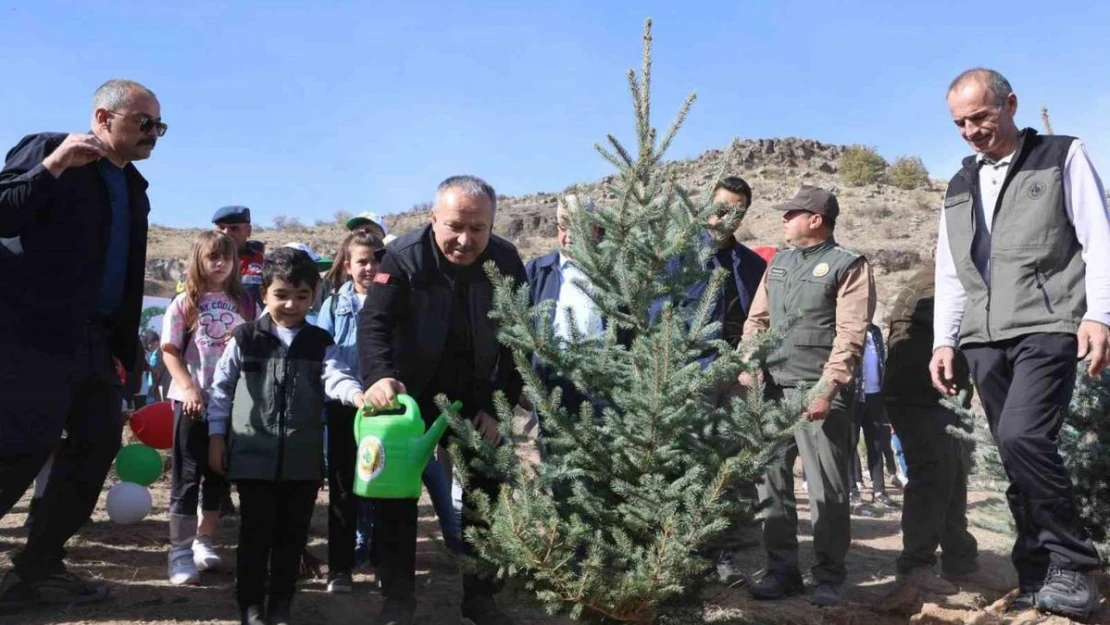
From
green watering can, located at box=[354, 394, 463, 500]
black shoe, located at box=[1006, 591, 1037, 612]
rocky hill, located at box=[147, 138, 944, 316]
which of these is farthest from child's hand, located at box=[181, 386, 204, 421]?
rocky hill, located at box=[147, 138, 944, 316]

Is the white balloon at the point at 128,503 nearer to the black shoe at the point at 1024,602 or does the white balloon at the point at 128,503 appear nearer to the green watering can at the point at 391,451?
the green watering can at the point at 391,451

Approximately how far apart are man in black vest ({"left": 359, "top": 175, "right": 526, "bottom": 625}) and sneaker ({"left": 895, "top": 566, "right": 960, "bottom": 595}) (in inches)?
97.1

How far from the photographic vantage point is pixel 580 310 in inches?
210

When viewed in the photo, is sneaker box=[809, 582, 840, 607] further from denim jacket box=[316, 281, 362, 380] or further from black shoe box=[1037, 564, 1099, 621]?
denim jacket box=[316, 281, 362, 380]

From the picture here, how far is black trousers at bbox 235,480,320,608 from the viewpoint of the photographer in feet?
13.9

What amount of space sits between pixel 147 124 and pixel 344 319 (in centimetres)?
149

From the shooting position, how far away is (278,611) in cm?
422

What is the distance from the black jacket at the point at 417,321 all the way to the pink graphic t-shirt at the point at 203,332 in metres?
1.71

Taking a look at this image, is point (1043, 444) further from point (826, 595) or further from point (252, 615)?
point (252, 615)

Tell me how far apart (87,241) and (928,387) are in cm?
452

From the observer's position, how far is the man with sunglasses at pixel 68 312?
4.12 m

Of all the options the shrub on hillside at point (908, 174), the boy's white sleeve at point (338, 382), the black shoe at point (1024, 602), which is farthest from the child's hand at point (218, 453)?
the shrub on hillside at point (908, 174)

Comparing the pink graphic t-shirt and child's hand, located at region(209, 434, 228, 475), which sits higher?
the pink graphic t-shirt

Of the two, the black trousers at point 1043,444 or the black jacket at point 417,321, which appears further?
the black trousers at point 1043,444
